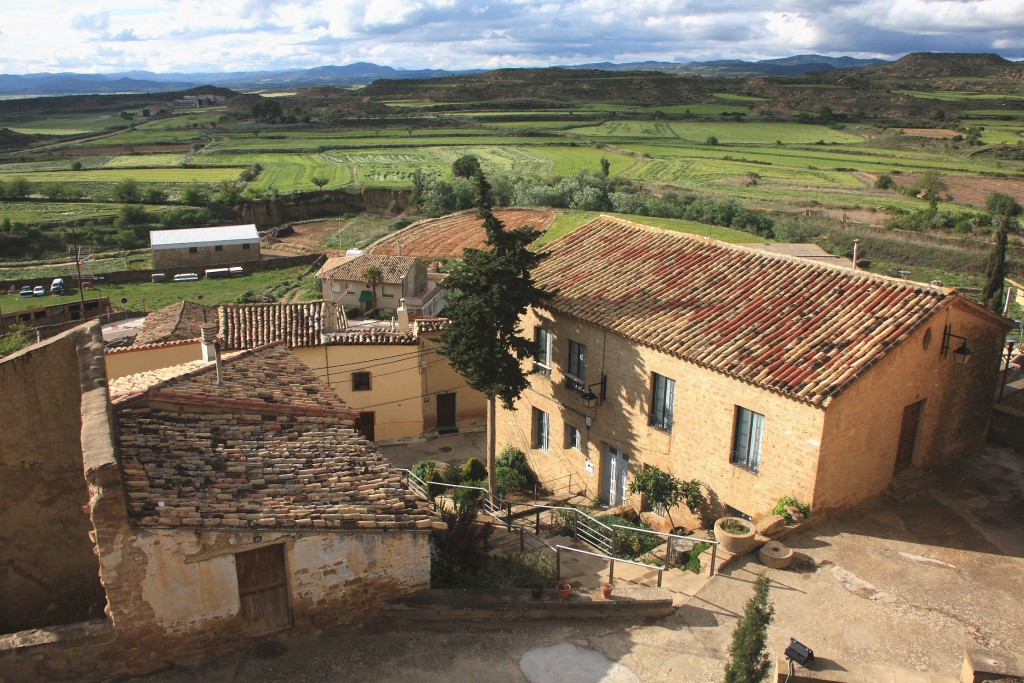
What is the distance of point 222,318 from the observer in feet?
86.3

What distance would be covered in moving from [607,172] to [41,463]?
284 feet

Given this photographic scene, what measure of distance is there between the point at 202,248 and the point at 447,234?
2162 cm

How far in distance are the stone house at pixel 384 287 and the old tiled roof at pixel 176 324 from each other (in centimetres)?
1204

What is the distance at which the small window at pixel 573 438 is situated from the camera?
20.3 m

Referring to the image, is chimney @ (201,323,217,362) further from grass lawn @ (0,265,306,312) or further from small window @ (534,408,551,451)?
grass lawn @ (0,265,306,312)

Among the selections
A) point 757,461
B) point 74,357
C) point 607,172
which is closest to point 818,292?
point 757,461

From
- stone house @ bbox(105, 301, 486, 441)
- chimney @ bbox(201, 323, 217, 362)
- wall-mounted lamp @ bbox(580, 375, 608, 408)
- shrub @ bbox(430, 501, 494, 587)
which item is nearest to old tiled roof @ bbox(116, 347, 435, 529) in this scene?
shrub @ bbox(430, 501, 494, 587)

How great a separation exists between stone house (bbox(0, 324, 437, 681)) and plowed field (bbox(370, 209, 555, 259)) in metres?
49.5

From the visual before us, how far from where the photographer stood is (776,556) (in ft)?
43.5

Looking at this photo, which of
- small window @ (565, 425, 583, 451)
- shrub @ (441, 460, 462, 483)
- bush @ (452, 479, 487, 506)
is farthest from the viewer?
shrub @ (441, 460, 462, 483)

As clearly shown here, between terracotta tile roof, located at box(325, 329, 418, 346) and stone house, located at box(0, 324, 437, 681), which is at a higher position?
stone house, located at box(0, 324, 437, 681)

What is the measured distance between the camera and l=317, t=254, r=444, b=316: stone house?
153 feet

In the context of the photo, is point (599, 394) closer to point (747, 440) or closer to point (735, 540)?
point (747, 440)

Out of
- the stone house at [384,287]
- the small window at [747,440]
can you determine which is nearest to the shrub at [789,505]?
the small window at [747,440]
